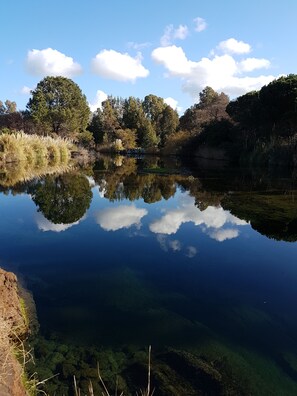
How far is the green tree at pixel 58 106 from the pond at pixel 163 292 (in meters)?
38.9

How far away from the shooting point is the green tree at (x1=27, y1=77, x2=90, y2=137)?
45803 mm

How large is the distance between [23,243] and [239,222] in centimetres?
478

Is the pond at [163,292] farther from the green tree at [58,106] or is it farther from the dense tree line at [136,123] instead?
the dense tree line at [136,123]

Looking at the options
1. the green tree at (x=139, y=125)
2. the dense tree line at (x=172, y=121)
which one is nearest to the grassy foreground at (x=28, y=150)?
the dense tree line at (x=172, y=121)

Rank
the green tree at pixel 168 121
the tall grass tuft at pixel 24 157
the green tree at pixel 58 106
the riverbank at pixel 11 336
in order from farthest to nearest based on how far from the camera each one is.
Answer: the green tree at pixel 168 121, the green tree at pixel 58 106, the tall grass tuft at pixel 24 157, the riverbank at pixel 11 336

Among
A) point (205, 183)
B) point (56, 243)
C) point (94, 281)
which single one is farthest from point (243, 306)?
point (205, 183)

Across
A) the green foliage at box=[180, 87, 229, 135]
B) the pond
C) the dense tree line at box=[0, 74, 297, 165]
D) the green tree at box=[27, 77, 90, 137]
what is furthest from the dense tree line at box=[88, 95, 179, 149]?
the pond

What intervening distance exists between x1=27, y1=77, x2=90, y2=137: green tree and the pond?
3892 centimetres

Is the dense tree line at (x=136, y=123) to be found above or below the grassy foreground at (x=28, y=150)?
above

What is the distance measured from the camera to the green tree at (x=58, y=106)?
45803mm

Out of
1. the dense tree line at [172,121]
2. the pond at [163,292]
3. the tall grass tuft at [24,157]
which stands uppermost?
the dense tree line at [172,121]

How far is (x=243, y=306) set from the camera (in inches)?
168

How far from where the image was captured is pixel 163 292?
462 cm

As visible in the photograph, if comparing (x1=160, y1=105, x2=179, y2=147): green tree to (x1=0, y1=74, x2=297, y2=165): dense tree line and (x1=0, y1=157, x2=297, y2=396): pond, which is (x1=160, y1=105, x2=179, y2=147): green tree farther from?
(x1=0, y1=157, x2=297, y2=396): pond
